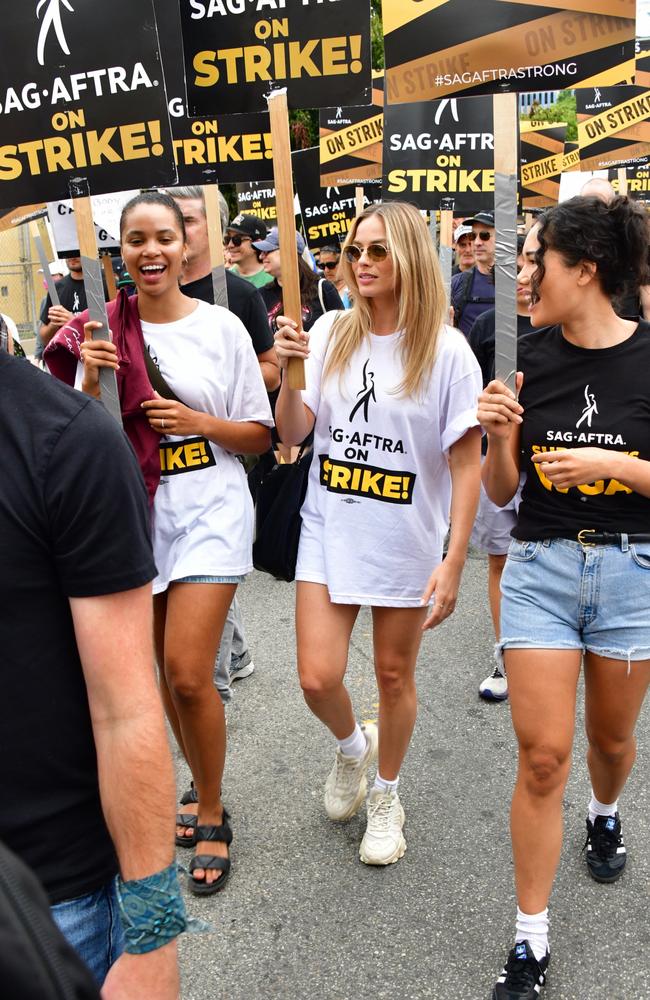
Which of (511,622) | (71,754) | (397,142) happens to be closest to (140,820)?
(71,754)

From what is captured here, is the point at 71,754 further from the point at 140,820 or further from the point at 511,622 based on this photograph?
the point at 511,622

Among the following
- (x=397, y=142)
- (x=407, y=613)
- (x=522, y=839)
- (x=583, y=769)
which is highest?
(x=397, y=142)

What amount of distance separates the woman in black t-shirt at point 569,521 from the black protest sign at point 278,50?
114cm

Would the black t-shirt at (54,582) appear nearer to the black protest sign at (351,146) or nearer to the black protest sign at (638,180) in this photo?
the black protest sign at (351,146)

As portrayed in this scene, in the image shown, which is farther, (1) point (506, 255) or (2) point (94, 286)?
(2) point (94, 286)

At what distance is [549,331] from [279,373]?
4.93 ft

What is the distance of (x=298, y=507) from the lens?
339cm

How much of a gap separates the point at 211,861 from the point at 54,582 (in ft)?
6.95

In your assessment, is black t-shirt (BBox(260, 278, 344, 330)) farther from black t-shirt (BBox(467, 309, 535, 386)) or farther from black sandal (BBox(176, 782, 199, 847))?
black sandal (BBox(176, 782, 199, 847))

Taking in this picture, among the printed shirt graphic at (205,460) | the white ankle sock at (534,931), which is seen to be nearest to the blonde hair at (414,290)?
the printed shirt graphic at (205,460)

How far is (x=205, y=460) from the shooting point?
10.9 feet

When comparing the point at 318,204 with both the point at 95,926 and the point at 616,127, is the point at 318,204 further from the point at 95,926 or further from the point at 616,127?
the point at 95,926

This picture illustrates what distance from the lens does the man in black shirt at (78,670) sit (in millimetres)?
A: 1419

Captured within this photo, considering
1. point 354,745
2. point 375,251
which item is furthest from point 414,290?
point 354,745
